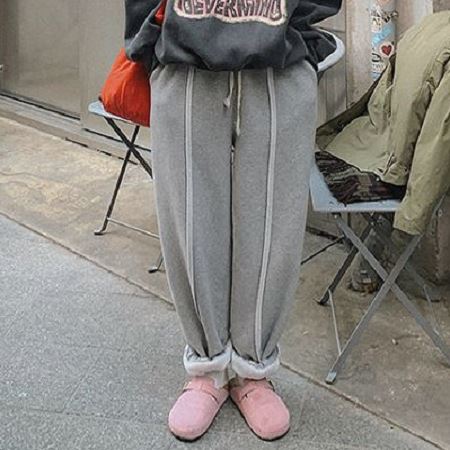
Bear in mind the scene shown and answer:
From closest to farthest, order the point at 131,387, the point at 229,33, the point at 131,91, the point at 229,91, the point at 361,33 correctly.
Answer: the point at 229,33 → the point at 229,91 → the point at 131,91 → the point at 131,387 → the point at 361,33

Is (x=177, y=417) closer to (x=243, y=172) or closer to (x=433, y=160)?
(x=243, y=172)

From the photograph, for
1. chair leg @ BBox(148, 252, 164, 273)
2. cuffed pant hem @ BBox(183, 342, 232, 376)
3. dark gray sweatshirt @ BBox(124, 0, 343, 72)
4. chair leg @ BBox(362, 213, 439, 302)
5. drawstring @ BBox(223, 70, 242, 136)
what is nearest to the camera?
dark gray sweatshirt @ BBox(124, 0, 343, 72)

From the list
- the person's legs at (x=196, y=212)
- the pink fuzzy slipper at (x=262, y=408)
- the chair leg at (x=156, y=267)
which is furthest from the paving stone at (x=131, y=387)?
the chair leg at (x=156, y=267)

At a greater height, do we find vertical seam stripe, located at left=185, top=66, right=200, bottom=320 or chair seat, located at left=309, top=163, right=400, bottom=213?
vertical seam stripe, located at left=185, top=66, right=200, bottom=320

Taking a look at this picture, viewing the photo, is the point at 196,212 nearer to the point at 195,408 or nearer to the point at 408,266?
the point at 195,408

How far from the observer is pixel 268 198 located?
263 cm

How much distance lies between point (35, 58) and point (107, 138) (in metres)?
1.07

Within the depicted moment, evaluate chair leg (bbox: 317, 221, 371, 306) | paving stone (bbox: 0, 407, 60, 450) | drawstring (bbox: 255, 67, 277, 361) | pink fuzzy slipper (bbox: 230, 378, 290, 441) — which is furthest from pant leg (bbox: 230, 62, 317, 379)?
chair leg (bbox: 317, 221, 371, 306)

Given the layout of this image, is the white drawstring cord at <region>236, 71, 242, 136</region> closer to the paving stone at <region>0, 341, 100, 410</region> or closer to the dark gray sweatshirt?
the dark gray sweatshirt

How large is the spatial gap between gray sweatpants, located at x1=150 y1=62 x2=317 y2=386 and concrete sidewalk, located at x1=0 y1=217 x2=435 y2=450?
270 millimetres

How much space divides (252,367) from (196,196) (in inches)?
23.4

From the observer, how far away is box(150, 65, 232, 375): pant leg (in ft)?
8.35

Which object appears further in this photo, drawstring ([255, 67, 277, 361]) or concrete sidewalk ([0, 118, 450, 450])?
concrete sidewalk ([0, 118, 450, 450])

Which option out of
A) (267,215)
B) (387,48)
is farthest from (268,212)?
(387,48)
